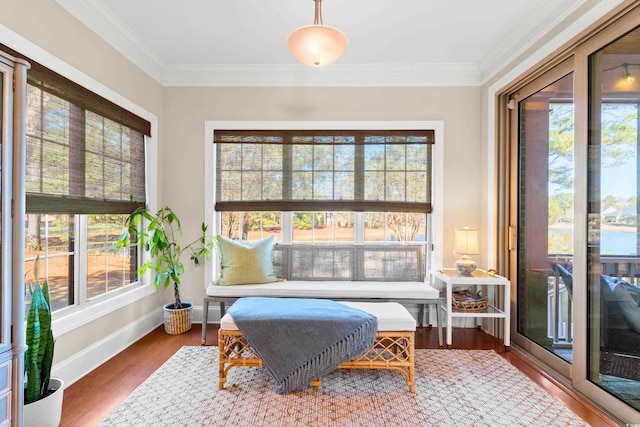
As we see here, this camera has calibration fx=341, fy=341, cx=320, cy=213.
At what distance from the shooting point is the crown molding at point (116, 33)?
97.0 inches

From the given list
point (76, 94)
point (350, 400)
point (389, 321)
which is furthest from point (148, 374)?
point (76, 94)

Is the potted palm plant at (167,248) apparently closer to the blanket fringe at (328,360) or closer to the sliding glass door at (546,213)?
the blanket fringe at (328,360)

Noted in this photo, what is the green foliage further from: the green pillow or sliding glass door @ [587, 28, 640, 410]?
sliding glass door @ [587, 28, 640, 410]

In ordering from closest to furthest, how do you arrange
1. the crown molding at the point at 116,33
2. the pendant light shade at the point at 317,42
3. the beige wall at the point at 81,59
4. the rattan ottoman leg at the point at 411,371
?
the pendant light shade at the point at 317,42 → the beige wall at the point at 81,59 → the rattan ottoman leg at the point at 411,371 → the crown molding at the point at 116,33

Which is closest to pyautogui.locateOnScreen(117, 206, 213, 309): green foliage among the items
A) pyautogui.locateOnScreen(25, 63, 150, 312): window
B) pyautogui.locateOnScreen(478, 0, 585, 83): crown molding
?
pyautogui.locateOnScreen(25, 63, 150, 312): window

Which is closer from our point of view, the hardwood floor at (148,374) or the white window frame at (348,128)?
the hardwood floor at (148,374)

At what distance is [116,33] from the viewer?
2840 mm

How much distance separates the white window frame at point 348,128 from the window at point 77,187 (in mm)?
695

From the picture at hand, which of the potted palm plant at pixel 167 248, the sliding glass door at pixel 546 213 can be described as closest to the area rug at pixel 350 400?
the sliding glass door at pixel 546 213

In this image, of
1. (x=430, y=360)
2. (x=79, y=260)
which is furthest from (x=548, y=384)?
(x=79, y=260)

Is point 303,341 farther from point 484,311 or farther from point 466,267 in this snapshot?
point 484,311

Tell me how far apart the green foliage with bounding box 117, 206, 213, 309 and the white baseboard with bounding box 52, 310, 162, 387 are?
1.12 feet

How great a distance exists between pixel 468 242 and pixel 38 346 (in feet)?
10.9

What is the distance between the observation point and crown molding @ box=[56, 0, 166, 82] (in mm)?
2463
